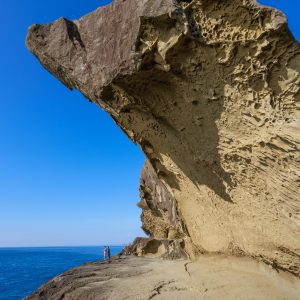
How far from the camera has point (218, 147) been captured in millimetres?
5629

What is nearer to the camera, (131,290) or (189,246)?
(131,290)

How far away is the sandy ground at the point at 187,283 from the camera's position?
5.46 metres

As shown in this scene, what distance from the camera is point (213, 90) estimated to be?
5004mm

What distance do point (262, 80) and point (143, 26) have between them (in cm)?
217

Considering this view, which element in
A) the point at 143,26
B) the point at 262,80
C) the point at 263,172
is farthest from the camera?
the point at 263,172

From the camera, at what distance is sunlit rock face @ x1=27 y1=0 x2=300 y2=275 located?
172 inches

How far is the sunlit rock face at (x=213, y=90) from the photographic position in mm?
4375

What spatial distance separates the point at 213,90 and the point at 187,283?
430 centimetres

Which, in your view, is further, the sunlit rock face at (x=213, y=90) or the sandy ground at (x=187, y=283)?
the sandy ground at (x=187, y=283)

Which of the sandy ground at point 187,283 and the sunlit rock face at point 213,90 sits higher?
the sunlit rock face at point 213,90

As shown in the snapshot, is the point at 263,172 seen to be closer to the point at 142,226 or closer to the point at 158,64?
the point at 158,64

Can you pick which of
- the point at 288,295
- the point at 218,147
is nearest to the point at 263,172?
the point at 218,147

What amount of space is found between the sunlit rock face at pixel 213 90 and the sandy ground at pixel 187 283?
0.43m

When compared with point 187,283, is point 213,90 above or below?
above
